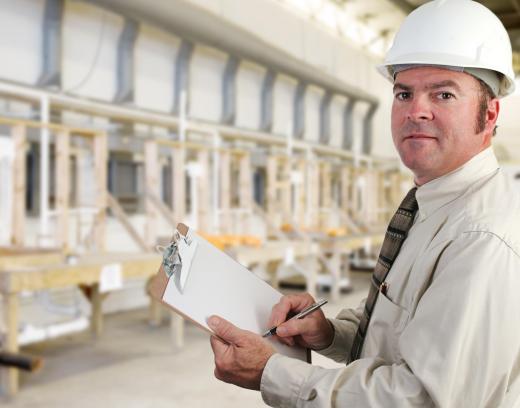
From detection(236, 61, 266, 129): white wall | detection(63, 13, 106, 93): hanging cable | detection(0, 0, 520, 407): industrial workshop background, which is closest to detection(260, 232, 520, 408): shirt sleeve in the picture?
detection(0, 0, 520, 407): industrial workshop background

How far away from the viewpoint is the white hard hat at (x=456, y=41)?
3.69 feet

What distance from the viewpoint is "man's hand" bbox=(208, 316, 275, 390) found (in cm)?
114

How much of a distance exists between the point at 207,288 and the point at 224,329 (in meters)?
0.10

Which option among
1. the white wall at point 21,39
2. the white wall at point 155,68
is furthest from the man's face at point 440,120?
the white wall at point 155,68

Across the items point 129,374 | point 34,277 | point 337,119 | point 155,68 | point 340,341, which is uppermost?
point 155,68

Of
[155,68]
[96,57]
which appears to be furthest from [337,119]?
[96,57]

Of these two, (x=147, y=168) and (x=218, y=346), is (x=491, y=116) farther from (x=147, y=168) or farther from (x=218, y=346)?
(x=147, y=168)

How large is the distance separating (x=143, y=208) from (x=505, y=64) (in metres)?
5.37

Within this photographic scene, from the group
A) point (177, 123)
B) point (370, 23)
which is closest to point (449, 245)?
point (177, 123)

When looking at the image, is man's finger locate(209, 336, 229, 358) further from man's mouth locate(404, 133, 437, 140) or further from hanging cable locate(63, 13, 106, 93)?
hanging cable locate(63, 13, 106, 93)

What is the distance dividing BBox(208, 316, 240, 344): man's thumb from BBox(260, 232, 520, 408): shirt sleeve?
0.75 ft

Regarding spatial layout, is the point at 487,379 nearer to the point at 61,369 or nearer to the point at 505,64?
the point at 505,64

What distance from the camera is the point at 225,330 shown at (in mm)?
1177

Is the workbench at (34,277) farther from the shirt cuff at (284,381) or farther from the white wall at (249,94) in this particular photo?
the white wall at (249,94)
